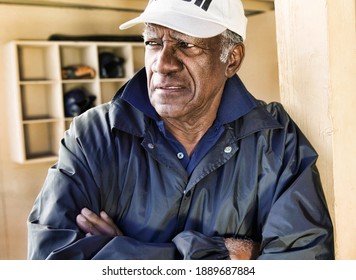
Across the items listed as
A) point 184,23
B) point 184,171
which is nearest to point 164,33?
point 184,23

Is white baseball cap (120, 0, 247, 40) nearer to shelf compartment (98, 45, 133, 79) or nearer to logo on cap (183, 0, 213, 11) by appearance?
logo on cap (183, 0, 213, 11)

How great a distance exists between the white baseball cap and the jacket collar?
0.16 metres

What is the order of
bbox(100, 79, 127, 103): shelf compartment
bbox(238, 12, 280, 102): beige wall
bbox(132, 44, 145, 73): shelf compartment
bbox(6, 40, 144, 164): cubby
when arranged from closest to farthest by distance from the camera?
bbox(6, 40, 144, 164): cubby < bbox(100, 79, 127, 103): shelf compartment < bbox(132, 44, 145, 73): shelf compartment < bbox(238, 12, 280, 102): beige wall

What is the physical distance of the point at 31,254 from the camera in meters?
0.90

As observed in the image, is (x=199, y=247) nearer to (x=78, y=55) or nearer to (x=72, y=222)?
(x=72, y=222)

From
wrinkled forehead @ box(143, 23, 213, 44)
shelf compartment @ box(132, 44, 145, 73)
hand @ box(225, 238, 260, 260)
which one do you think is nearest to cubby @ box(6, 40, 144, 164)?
shelf compartment @ box(132, 44, 145, 73)

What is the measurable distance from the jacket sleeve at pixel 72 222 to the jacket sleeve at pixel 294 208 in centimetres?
22

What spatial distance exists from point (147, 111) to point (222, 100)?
188 millimetres

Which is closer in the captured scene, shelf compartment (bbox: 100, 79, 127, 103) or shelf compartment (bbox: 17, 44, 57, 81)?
shelf compartment (bbox: 17, 44, 57, 81)

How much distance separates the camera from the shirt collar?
102 centimetres

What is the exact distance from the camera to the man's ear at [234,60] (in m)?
1.05

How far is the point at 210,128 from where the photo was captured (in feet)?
3.43

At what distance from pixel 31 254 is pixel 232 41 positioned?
649 millimetres

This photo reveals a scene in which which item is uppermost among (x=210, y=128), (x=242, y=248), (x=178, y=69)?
(x=178, y=69)
